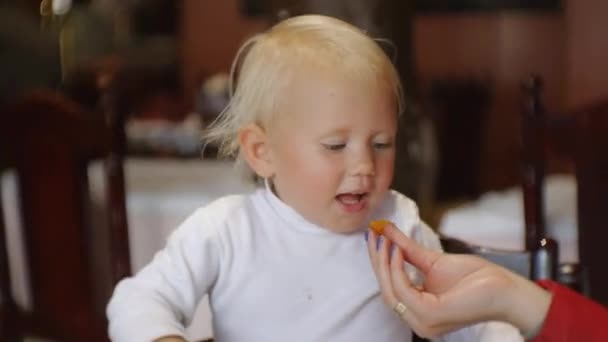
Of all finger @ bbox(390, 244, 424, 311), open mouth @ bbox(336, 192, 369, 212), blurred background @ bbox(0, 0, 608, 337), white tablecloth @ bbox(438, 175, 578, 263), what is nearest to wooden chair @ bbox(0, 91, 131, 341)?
blurred background @ bbox(0, 0, 608, 337)

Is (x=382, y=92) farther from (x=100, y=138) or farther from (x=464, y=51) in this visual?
(x=464, y=51)

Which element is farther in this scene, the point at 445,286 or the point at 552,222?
the point at 552,222

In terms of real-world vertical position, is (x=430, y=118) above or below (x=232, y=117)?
below

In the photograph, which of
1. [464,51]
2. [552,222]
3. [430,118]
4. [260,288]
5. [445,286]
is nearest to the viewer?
[445,286]

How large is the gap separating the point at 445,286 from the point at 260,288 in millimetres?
215

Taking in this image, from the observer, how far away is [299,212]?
4.01 ft

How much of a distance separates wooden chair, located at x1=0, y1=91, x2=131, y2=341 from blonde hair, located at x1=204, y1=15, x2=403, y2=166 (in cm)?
86

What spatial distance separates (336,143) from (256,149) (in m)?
0.12

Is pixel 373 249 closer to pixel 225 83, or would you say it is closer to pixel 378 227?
pixel 378 227

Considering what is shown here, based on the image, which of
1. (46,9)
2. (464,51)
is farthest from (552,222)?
(464,51)

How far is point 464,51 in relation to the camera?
4.65 m

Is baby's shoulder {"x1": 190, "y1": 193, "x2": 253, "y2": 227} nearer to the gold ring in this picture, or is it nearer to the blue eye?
the blue eye

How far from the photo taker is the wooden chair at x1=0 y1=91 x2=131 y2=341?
2127 mm

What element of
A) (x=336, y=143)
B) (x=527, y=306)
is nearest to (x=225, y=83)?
(x=336, y=143)
